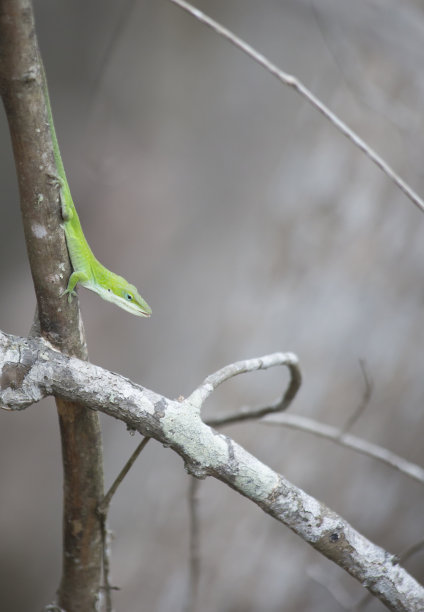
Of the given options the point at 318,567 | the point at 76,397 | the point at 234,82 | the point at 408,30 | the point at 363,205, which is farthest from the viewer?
the point at 234,82

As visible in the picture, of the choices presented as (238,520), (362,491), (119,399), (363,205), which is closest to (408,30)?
(363,205)

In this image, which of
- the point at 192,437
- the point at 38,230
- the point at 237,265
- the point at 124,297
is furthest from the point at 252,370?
the point at 237,265

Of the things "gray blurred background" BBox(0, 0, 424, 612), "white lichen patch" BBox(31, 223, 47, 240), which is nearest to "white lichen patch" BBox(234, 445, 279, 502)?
"white lichen patch" BBox(31, 223, 47, 240)

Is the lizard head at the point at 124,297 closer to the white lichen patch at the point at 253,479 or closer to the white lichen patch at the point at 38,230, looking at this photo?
the white lichen patch at the point at 38,230

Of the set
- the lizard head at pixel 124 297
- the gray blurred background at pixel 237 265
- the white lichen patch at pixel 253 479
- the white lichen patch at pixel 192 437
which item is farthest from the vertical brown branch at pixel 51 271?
the gray blurred background at pixel 237 265

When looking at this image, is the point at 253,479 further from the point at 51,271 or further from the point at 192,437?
the point at 51,271

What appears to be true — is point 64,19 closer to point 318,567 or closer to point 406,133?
point 406,133
